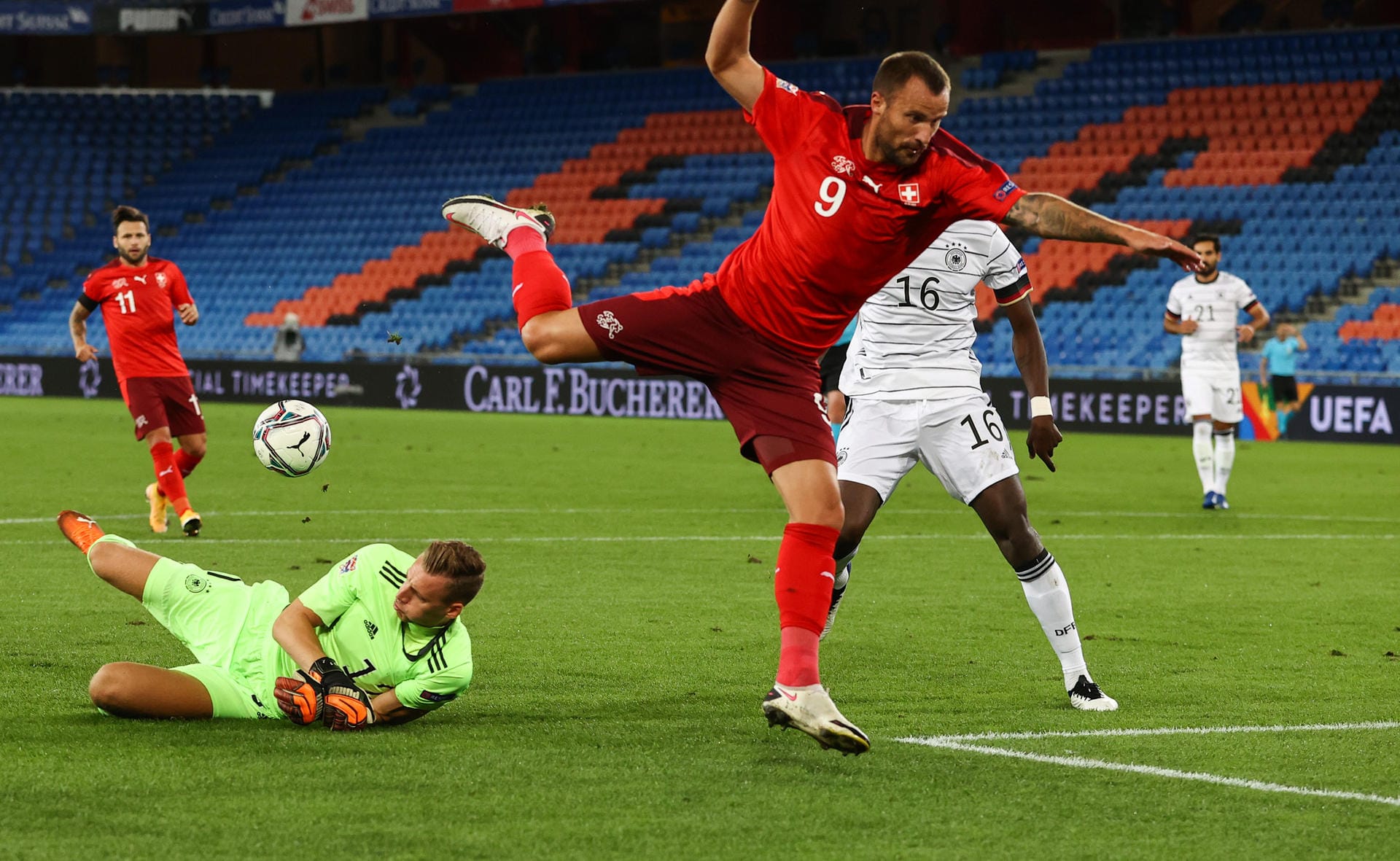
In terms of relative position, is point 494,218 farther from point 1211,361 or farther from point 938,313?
point 1211,361

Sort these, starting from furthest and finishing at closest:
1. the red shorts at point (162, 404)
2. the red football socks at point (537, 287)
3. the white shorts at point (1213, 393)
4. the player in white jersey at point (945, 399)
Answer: the white shorts at point (1213, 393), the red shorts at point (162, 404), the player in white jersey at point (945, 399), the red football socks at point (537, 287)

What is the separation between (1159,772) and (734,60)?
7.96ft

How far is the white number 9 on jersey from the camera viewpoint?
5109mm

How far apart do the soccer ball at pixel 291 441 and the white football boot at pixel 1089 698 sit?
316 centimetres

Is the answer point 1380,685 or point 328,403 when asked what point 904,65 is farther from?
point 328,403

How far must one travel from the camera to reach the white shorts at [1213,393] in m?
14.7

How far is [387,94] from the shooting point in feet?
136

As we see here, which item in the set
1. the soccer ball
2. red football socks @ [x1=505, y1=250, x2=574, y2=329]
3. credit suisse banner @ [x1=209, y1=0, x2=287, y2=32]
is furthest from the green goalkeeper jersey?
credit suisse banner @ [x1=209, y1=0, x2=287, y2=32]

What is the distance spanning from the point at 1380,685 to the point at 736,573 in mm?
4067

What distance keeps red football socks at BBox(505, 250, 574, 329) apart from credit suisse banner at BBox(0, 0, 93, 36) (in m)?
37.1

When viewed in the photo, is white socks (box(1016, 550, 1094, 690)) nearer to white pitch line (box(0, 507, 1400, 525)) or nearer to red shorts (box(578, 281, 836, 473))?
red shorts (box(578, 281, 836, 473))

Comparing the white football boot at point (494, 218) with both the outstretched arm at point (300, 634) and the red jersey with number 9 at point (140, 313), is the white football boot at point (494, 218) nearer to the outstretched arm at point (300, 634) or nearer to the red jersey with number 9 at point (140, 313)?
the outstretched arm at point (300, 634)

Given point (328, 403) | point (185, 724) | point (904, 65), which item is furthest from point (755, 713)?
point (328, 403)

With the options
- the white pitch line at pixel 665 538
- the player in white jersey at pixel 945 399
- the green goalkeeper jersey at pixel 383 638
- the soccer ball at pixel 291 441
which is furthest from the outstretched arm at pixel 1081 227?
the white pitch line at pixel 665 538
